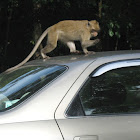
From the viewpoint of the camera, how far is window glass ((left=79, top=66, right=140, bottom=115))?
2375 mm

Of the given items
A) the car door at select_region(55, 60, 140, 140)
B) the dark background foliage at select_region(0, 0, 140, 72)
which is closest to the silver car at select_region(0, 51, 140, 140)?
the car door at select_region(55, 60, 140, 140)

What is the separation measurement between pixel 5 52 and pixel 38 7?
359 cm

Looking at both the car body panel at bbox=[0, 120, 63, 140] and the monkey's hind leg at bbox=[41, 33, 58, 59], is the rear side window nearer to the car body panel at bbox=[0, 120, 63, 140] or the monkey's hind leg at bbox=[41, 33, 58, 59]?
the car body panel at bbox=[0, 120, 63, 140]

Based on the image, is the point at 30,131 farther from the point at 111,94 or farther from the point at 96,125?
the point at 111,94

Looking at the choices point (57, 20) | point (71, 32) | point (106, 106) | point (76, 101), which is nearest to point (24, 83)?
point (76, 101)

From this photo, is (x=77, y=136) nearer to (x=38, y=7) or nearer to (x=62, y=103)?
(x=62, y=103)

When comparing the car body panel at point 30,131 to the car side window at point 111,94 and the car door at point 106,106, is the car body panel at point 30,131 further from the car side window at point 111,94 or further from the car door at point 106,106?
the car side window at point 111,94

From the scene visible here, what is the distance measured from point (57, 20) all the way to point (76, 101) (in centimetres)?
994

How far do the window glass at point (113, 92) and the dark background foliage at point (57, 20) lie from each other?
6.72 meters

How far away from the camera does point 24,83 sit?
8.53 feet

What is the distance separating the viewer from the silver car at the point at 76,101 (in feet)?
7.09

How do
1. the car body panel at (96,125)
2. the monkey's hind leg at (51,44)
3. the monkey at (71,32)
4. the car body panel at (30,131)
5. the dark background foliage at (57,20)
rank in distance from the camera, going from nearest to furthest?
the car body panel at (30,131)
the car body panel at (96,125)
the monkey's hind leg at (51,44)
the monkey at (71,32)
the dark background foliage at (57,20)

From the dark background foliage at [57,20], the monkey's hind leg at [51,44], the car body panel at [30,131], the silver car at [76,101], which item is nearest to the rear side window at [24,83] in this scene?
the silver car at [76,101]

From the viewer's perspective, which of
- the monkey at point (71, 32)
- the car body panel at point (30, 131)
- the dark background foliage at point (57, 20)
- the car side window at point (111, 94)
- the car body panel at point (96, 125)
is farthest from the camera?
the dark background foliage at point (57, 20)
